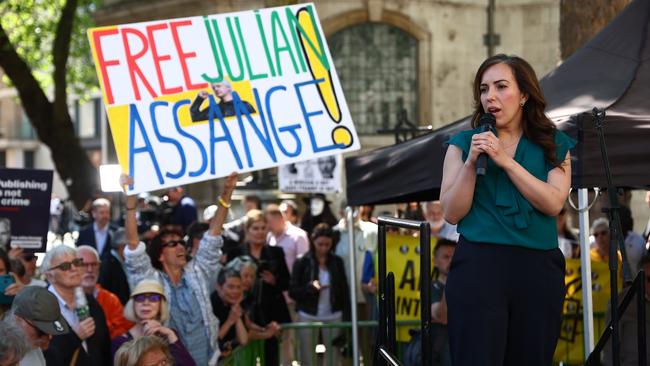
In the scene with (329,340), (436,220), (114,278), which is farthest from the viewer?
(436,220)

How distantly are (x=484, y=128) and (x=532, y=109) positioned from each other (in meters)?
0.30

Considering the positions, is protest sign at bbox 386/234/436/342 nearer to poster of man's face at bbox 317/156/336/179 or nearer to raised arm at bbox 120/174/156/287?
raised arm at bbox 120/174/156/287

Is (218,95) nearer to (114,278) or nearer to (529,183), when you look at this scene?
(114,278)

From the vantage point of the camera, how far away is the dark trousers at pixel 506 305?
428cm

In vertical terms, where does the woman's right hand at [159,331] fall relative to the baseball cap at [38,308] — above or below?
below

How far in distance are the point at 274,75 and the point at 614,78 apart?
2662 millimetres

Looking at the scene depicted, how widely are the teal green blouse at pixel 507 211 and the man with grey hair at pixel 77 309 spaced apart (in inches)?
144

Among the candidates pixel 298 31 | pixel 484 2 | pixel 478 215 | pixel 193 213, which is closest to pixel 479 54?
pixel 484 2

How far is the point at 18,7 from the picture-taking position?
79.4ft

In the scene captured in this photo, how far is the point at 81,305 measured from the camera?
766 cm

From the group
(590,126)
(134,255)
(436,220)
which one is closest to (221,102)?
(134,255)

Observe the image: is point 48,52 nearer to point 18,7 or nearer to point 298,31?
point 18,7

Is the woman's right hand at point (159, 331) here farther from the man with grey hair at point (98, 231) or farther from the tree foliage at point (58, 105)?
the tree foliage at point (58, 105)

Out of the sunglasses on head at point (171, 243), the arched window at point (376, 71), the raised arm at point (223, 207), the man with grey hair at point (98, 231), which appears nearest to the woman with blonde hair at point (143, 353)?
the raised arm at point (223, 207)
